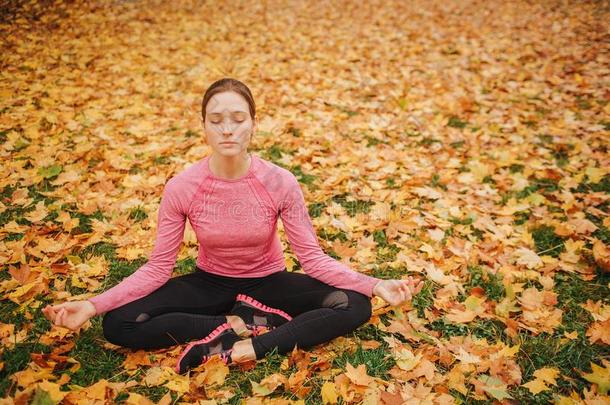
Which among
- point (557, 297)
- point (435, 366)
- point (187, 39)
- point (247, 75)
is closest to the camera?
point (435, 366)

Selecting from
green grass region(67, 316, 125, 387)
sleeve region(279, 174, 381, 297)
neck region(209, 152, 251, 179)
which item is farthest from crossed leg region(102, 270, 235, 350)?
neck region(209, 152, 251, 179)

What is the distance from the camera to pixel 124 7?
8.77 meters

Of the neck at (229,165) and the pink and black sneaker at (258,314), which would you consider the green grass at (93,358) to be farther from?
the neck at (229,165)

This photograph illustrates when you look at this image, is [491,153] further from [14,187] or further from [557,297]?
[14,187]

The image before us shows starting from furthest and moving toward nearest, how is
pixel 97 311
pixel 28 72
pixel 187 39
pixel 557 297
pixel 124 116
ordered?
1. pixel 187 39
2. pixel 28 72
3. pixel 124 116
4. pixel 557 297
5. pixel 97 311

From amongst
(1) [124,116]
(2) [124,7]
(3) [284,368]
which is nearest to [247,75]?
(1) [124,116]

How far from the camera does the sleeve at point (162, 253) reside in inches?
87.4

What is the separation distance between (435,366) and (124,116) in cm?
431

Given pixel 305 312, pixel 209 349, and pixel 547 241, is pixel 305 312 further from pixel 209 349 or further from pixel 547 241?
pixel 547 241

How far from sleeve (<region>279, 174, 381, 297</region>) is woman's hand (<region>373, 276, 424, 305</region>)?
0.14m

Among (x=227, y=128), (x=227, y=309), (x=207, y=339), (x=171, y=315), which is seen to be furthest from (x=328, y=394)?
(x=227, y=128)

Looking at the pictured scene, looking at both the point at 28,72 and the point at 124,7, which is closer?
the point at 28,72

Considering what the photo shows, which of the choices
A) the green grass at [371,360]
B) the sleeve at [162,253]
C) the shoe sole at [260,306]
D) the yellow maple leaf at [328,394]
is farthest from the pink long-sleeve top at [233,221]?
the yellow maple leaf at [328,394]

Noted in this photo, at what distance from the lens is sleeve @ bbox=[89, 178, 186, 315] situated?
7.29 ft
